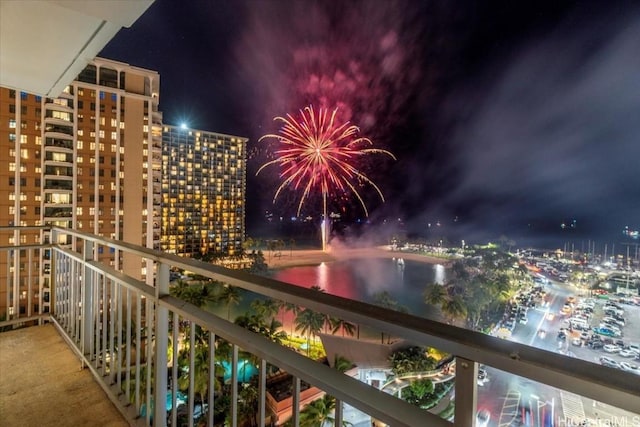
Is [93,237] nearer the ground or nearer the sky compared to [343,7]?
nearer the ground

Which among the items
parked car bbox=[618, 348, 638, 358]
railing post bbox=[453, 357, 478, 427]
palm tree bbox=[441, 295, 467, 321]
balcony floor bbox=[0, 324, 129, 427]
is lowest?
parked car bbox=[618, 348, 638, 358]

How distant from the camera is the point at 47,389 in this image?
232 cm

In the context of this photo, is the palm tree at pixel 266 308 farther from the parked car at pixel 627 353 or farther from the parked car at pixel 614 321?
the parked car at pixel 614 321

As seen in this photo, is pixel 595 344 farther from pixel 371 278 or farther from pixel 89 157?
pixel 89 157

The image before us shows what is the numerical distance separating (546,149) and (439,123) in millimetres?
18453

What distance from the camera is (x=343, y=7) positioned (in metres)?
28.0

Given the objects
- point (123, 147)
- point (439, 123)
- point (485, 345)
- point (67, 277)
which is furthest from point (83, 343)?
point (439, 123)

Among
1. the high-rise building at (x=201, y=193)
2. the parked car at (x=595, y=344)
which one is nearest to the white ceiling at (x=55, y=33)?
the parked car at (x=595, y=344)

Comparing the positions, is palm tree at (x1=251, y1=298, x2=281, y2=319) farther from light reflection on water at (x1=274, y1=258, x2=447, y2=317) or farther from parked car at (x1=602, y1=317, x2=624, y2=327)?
parked car at (x1=602, y1=317, x2=624, y2=327)

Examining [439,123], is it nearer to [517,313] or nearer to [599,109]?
[599,109]

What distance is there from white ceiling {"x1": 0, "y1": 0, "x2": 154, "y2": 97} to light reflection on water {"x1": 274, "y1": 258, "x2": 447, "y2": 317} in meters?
32.2

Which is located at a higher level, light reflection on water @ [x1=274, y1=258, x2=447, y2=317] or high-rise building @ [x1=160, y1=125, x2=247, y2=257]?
high-rise building @ [x1=160, y1=125, x2=247, y2=257]

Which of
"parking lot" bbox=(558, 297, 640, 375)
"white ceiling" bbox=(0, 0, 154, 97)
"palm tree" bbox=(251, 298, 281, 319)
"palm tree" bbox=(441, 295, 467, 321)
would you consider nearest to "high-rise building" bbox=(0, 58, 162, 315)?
"palm tree" bbox=(251, 298, 281, 319)

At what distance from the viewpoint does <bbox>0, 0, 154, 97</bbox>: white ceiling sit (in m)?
1.56
